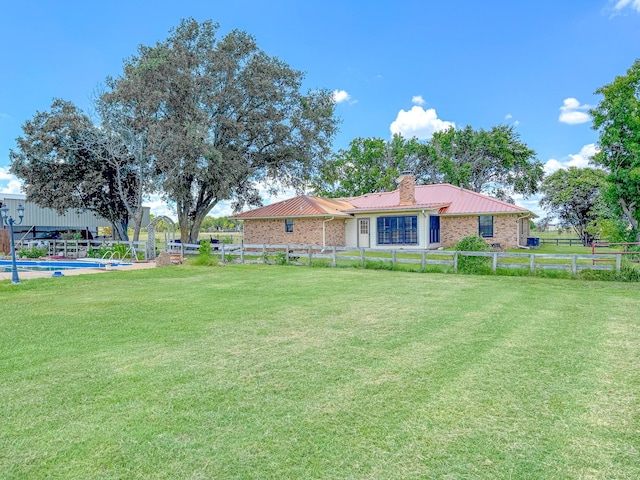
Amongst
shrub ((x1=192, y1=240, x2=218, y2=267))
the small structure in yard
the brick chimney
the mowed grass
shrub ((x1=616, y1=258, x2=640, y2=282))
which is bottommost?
the mowed grass

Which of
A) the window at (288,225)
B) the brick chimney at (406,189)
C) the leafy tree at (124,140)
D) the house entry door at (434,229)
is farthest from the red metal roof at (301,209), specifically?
the leafy tree at (124,140)

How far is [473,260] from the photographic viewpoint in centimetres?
1241

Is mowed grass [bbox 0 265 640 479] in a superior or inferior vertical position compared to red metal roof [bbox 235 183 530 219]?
inferior

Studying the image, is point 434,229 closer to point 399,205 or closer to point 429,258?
point 399,205

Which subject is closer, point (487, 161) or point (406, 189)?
point (406, 189)

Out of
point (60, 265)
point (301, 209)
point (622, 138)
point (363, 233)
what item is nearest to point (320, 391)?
point (60, 265)

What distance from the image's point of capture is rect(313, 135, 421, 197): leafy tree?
120 feet

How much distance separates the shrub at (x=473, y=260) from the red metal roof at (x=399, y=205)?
7326mm

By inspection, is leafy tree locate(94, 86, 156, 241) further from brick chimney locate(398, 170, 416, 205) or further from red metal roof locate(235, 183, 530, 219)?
brick chimney locate(398, 170, 416, 205)

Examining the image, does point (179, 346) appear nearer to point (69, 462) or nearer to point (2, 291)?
point (69, 462)

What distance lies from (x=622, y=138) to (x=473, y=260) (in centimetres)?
1198

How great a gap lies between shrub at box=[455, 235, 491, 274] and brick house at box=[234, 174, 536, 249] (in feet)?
24.0

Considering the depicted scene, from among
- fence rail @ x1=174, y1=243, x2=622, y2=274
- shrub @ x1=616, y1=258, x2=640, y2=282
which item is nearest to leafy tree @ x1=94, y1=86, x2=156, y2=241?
fence rail @ x1=174, y1=243, x2=622, y2=274

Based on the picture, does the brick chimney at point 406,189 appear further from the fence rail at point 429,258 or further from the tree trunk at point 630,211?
the tree trunk at point 630,211
